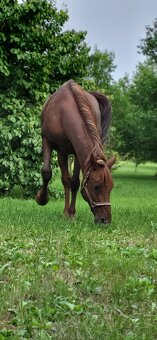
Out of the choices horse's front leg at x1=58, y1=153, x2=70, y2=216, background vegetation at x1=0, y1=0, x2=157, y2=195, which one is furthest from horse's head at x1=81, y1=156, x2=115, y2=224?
background vegetation at x1=0, y1=0, x2=157, y2=195

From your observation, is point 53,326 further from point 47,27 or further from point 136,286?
point 47,27

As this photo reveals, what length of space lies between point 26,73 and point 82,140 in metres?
9.73

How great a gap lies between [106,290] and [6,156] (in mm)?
12062

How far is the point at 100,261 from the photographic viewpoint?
202 inches

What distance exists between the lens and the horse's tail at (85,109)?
7.81 meters

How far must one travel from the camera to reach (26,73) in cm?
1709

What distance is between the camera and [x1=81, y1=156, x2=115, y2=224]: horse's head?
7410 millimetres

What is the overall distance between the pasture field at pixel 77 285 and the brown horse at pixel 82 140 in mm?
736

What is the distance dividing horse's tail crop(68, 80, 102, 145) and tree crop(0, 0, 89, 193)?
7.41 meters

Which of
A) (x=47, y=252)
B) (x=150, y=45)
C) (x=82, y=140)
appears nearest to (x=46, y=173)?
(x=82, y=140)

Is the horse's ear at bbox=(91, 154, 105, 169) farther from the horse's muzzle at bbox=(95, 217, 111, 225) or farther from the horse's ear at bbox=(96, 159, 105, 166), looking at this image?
the horse's muzzle at bbox=(95, 217, 111, 225)

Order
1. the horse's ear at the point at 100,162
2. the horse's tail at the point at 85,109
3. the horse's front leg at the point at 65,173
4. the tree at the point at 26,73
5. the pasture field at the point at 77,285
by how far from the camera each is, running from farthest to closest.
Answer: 1. the tree at the point at 26,73
2. the horse's front leg at the point at 65,173
3. the horse's tail at the point at 85,109
4. the horse's ear at the point at 100,162
5. the pasture field at the point at 77,285

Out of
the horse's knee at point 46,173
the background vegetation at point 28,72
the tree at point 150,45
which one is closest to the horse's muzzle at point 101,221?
the horse's knee at point 46,173

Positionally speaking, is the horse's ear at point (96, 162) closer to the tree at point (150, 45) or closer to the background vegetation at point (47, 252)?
the background vegetation at point (47, 252)
